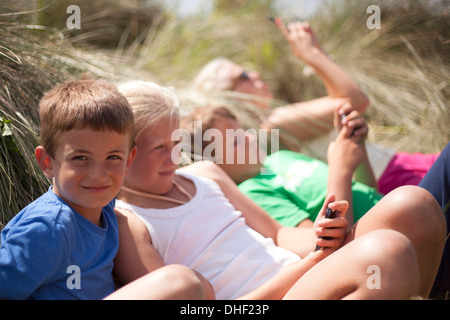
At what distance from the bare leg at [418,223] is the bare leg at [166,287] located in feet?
1.63

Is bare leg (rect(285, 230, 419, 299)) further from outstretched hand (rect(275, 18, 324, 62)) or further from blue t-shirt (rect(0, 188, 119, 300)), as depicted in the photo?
outstretched hand (rect(275, 18, 324, 62))

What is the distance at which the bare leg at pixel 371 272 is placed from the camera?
3.60ft

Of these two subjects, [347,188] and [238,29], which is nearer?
[347,188]

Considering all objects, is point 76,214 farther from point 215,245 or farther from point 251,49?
point 251,49

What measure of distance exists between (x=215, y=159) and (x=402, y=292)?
111 centimetres

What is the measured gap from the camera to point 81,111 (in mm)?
1262

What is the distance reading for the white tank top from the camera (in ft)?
4.91

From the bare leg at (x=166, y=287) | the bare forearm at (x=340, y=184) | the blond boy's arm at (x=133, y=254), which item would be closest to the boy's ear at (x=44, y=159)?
the blond boy's arm at (x=133, y=254)

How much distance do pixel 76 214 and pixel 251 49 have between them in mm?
3480

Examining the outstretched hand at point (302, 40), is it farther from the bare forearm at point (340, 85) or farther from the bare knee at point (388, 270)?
the bare knee at point (388, 270)

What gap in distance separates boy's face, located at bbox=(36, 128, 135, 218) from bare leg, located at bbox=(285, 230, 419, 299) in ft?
1.84

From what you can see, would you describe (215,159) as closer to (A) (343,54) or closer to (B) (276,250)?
(B) (276,250)

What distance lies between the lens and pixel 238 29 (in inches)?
178

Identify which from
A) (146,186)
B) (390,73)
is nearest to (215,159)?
(146,186)
